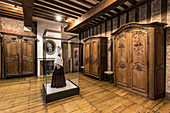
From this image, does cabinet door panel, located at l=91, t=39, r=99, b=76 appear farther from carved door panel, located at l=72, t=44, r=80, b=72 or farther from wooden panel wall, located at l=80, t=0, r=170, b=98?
wooden panel wall, located at l=80, t=0, r=170, b=98

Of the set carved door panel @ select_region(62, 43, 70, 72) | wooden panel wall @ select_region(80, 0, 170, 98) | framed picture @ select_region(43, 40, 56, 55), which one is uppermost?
wooden panel wall @ select_region(80, 0, 170, 98)

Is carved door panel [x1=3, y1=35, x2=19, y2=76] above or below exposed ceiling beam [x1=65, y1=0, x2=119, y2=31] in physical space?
below

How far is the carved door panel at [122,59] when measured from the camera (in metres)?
3.15

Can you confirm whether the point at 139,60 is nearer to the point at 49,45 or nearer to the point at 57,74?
the point at 57,74

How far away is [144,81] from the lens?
263 cm

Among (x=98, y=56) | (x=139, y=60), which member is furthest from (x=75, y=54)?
(x=139, y=60)

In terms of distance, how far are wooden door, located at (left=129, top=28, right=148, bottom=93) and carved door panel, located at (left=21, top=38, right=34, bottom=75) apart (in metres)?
5.71

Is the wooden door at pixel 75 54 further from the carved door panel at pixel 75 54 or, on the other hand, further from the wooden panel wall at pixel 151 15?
the wooden panel wall at pixel 151 15

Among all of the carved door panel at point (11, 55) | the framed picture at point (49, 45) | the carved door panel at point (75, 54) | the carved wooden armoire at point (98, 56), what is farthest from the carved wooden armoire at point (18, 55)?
the carved wooden armoire at point (98, 56)

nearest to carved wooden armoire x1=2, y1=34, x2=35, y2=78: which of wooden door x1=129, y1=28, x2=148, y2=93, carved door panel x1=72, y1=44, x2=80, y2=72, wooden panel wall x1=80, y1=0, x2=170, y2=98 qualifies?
carved door panel x1=72, y1=44, x2=80, y2=72

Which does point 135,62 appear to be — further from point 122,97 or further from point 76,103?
point 76,103

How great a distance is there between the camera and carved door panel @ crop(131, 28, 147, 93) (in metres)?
2.61

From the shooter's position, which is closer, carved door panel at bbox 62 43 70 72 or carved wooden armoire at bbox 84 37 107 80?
carved door panel at bbox 62 43 70 72

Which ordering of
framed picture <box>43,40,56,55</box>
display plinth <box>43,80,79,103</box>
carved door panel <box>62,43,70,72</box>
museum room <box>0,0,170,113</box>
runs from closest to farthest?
museum room <box>0,0,170,113</box> < display plinth <box>43,80,79,103</box> < framed picture <box>43,40,56,55</box> < carved door panel <box>62,43,70,72</box>
